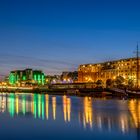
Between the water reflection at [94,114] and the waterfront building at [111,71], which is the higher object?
the waterfront building at [111,71]

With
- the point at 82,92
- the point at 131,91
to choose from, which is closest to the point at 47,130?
the point at 131,91

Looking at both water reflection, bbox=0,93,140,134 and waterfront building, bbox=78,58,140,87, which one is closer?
water reflection, bbox=0,93,140,134

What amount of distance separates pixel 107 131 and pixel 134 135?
264cm

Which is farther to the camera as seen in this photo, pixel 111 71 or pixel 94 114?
pixel 111 71

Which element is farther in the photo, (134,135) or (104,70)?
(104,70)

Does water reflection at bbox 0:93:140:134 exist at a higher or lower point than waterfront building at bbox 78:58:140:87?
lower

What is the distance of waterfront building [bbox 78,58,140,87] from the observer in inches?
6083

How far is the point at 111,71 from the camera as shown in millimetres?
171375

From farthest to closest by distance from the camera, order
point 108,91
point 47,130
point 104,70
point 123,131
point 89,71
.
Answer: point 89,71, point 104,70, point 108,91, point 47,130, point 123,131

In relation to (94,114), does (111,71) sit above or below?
above

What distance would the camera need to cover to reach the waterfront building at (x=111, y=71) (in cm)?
15450

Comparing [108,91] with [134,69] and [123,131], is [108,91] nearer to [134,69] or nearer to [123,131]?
[134,69]

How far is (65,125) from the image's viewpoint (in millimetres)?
30859

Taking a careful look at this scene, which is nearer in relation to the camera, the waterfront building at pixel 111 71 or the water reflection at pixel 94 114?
the water reflection at pixel 94 114
